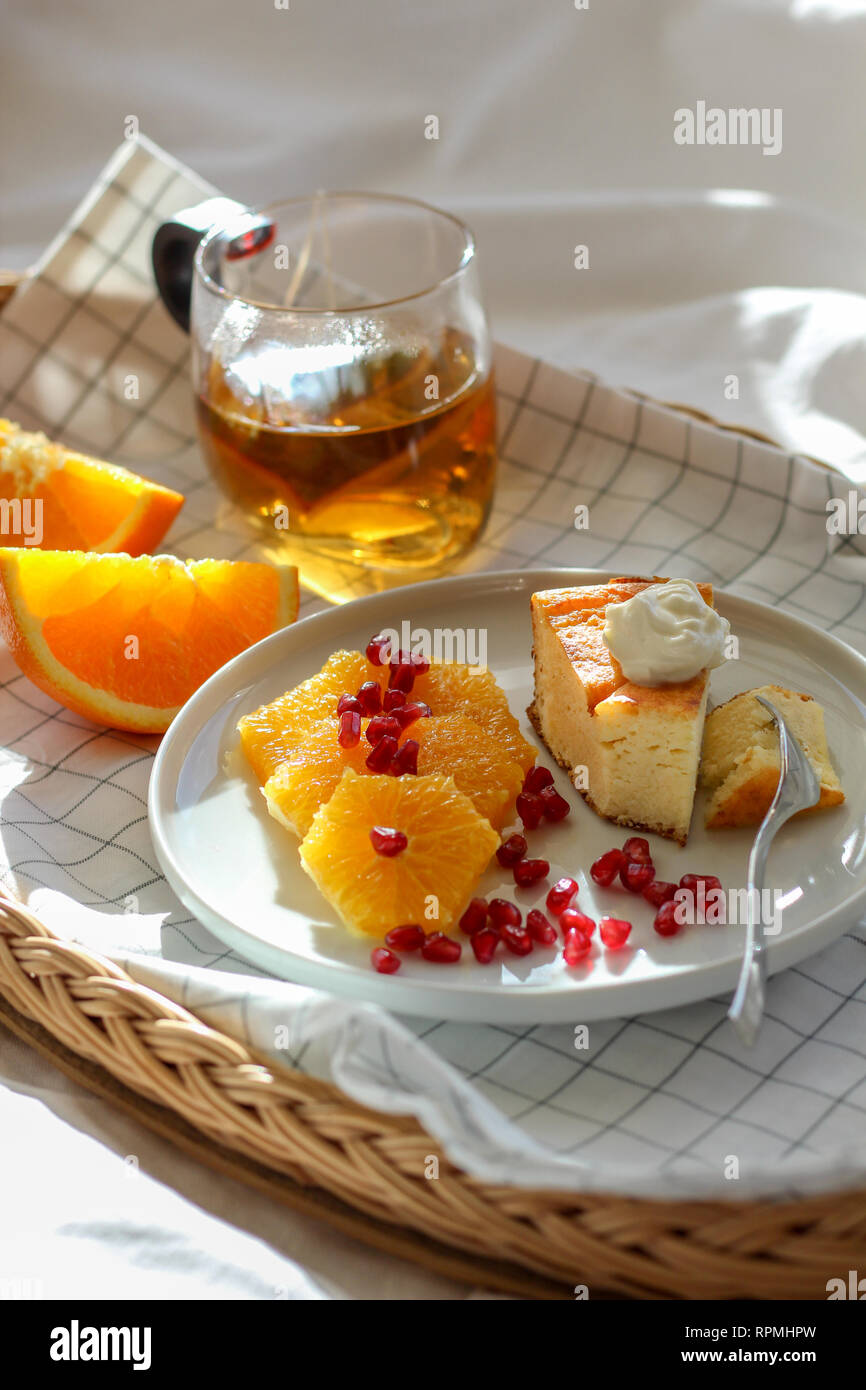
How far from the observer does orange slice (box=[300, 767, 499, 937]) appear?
5.40ft

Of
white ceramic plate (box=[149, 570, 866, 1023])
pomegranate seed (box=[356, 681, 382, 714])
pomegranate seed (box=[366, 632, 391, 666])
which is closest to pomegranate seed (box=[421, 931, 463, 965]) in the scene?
white ceramic plate (box=[149, 570, 866, 1023])

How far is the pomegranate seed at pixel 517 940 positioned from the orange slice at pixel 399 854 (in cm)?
8

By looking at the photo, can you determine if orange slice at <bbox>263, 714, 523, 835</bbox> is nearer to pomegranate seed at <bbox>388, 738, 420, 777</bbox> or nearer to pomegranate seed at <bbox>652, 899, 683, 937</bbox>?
pomegranate seed at <bbox>388, 738, 420, 777</bbox>

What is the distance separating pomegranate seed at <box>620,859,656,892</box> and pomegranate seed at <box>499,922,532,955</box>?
0.17 m

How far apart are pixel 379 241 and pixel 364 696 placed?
125 centimetres

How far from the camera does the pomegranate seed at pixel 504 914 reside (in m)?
1.65

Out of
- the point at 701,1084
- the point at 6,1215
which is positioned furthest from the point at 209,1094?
the point at 701,1084

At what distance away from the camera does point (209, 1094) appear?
1.56m

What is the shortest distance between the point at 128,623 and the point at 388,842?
0.77 m

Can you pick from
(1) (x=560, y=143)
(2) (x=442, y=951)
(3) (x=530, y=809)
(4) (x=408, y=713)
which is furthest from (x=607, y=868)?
(1) (x=560, y=143)

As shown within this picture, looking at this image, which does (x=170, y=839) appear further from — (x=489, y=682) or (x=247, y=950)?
(x=489, y=682)

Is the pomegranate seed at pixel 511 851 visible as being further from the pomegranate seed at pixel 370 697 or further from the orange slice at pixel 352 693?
the pomegranate seed at pixel 370 697

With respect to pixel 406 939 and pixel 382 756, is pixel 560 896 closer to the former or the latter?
pixel 406 939

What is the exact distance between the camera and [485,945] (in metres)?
1.62
